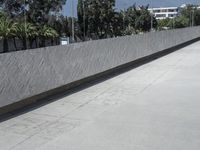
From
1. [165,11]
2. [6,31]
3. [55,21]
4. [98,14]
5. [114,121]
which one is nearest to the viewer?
[114,121]

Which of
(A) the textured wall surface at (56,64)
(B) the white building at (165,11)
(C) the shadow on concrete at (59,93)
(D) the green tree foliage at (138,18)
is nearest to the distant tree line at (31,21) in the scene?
(A) the textured wall surface at (56,64)

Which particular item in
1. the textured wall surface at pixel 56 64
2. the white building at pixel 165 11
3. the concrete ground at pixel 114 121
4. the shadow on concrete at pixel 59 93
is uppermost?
the white building at pixel 165 11

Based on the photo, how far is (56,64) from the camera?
1005 centimetres

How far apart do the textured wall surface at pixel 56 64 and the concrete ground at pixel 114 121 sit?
559mm

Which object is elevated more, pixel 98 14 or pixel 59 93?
pixel 98 14

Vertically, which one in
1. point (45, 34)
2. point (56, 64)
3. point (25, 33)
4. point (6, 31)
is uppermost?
point (6, 31)

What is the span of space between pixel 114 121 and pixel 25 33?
41.2 m

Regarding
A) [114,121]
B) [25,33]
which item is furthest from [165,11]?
[114,121]

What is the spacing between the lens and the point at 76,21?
70000 millimetres

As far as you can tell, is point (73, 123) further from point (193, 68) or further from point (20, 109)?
point (193, 68)

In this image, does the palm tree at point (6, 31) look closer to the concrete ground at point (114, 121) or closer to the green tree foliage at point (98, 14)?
the green tree foliage at point (98, 14)

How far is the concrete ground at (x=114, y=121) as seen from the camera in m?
5.88

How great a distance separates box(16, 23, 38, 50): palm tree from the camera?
46.0m

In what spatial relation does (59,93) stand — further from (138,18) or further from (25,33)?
(138,18)
